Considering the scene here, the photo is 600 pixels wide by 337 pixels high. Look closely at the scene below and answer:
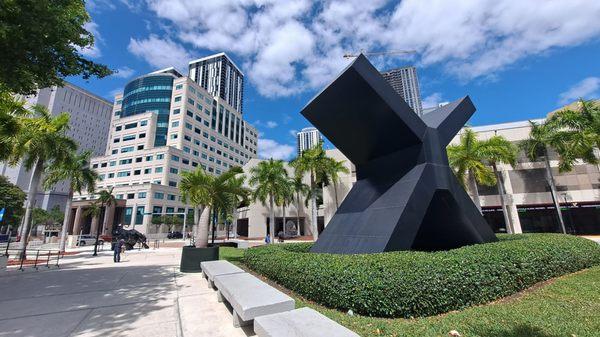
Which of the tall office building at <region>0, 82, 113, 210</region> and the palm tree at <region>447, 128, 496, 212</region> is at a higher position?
the tall office building at <region>0, 82, 113, 210</region>

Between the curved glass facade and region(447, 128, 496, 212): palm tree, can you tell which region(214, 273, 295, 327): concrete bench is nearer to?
region(447, 128, 496, 212): palm tree

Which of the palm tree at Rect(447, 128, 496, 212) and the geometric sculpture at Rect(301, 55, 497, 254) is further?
the palm tree at Rect(447, 128, 496, 212)

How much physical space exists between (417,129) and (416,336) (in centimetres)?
669

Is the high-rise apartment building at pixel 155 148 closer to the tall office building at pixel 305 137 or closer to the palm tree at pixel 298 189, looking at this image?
the palm tree at pixel 298 189

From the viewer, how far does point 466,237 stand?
371 inches

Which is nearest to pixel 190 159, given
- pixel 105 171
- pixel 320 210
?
pixel 105 171

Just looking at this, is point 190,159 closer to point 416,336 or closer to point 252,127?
point 252,127

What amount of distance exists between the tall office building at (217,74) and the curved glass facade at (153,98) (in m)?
51.2

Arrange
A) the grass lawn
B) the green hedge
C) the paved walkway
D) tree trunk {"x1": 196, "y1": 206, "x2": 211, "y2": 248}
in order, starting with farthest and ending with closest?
tree trunk {"x1": 196, "y1": 206, "x2": 211, "y2": 248}, the green hedge, the paved walkway, the grass lawn

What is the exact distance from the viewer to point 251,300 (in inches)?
197

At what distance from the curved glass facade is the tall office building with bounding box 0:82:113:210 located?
107 ft

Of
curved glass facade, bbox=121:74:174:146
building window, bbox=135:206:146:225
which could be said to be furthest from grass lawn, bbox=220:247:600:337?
curved glass facade, bbox=121:74:174:146

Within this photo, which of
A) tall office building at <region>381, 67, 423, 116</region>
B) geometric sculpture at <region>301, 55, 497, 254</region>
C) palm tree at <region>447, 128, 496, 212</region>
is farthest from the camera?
tall office building at <region>381, 67, 423, 116</region>

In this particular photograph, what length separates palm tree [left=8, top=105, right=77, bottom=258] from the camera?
1631cm
